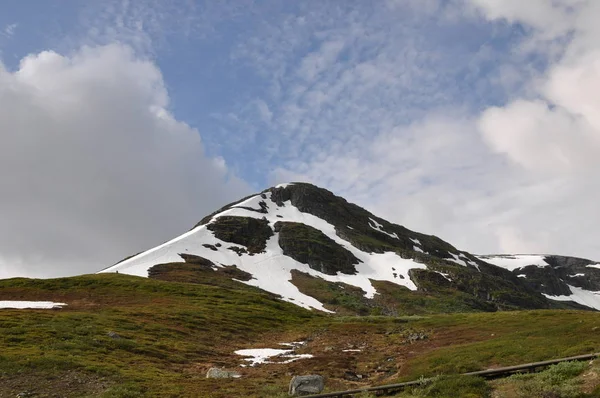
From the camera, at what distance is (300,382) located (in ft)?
85.9

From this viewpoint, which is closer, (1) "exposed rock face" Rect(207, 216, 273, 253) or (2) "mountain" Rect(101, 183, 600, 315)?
(2) "mountain" Rect(101, 183, 600, 315)

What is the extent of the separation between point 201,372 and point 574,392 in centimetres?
2902

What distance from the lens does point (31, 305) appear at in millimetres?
65750

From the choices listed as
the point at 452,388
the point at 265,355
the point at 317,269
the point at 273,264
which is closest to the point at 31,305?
the point at 265,355

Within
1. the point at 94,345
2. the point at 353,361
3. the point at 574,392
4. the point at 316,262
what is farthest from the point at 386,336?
Answer: the point at 316,262

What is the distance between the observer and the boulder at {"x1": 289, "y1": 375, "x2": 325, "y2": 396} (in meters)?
25.6

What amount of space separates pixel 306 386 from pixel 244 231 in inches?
5977

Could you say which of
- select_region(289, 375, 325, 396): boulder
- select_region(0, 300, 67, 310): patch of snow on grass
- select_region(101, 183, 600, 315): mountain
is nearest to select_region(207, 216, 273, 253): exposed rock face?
select_region(101, 183, 600, 315): mountain

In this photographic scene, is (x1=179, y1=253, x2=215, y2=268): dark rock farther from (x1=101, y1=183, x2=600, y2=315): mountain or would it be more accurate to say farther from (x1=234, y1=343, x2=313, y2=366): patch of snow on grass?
(x1=234, y1=343, x2=313, y2=366): patch of snow on grass

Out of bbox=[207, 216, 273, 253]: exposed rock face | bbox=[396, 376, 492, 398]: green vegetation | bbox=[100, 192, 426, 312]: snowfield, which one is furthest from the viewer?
bbox=[207, 216, 273, 253]: exposed rock face

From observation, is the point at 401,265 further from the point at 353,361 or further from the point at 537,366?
the point at 537,366

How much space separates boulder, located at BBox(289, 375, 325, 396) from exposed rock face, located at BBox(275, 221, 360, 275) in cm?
→ 13507

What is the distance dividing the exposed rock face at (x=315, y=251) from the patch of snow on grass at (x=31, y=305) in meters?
102

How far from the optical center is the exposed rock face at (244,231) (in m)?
169
